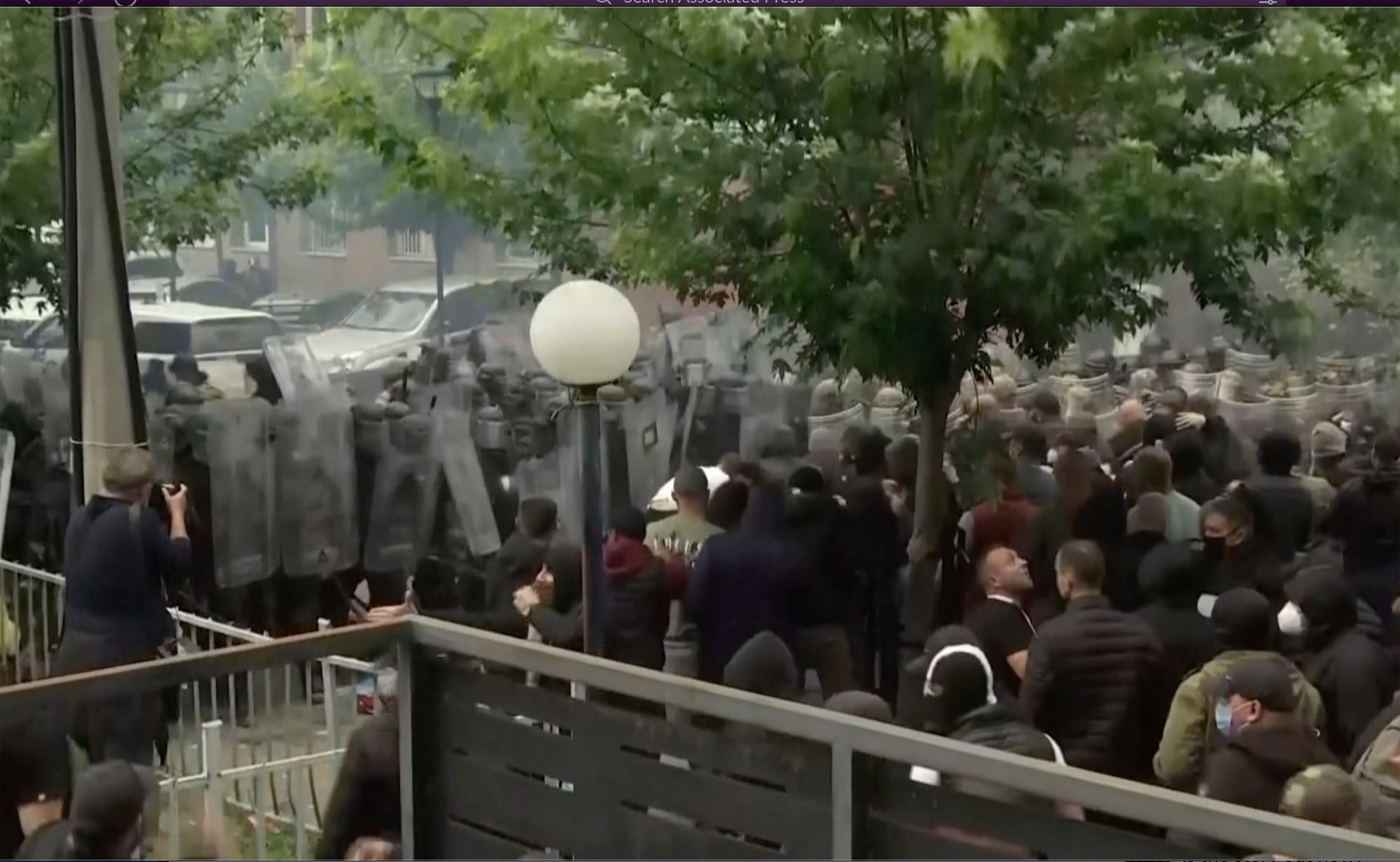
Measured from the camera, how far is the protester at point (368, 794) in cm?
435

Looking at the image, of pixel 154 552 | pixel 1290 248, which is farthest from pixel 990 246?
pixel 154 552

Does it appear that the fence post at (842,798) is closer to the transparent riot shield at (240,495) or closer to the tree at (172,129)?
the transparent riot shield at (240,495)

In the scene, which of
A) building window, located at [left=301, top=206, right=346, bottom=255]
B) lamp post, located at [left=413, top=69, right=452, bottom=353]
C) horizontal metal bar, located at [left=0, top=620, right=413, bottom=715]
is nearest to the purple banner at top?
lamp post, located at [left=413, top=69, right=452, bottom=353]

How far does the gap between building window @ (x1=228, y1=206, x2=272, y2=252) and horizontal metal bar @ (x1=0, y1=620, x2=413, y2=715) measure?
732cm

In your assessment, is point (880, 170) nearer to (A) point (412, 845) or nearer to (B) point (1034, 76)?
(B) point (1034, 76)

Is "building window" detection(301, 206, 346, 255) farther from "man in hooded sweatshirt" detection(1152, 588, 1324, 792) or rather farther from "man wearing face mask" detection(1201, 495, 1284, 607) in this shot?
"man in hooded sweatshirt" detection(1152, 588, 1324, 792)

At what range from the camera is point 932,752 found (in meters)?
3.16

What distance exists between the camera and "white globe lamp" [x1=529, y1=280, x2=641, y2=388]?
5.77 meters

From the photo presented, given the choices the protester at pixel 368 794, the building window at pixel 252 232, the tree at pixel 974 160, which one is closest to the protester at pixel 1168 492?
the tree at pixel 974 160

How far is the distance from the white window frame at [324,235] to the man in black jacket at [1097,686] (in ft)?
23.3

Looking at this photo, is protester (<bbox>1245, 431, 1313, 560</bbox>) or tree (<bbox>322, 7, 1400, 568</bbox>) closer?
protester (<bbox>1245, 431, 1313, 560</bbox>)

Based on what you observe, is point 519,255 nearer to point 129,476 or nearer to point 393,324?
point 393,324

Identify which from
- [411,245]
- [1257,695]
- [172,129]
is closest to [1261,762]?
[1257,695]

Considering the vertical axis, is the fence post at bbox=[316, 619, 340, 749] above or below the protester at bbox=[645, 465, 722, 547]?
below
